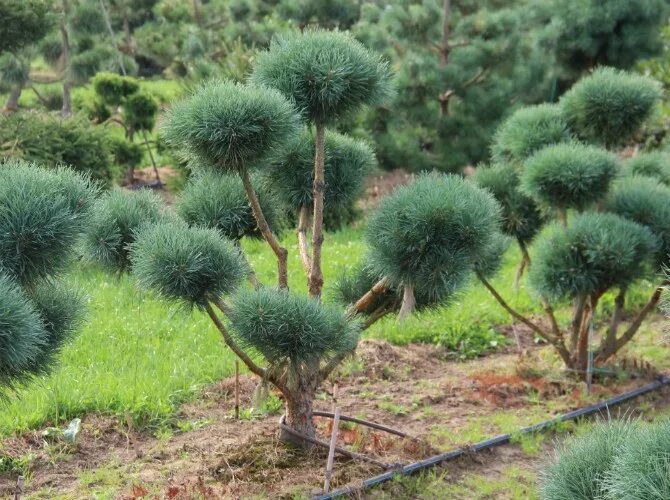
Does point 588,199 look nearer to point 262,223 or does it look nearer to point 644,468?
point 262,223

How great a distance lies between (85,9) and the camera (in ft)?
40.5

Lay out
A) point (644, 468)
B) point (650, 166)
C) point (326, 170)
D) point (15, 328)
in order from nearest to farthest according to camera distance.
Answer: point (644, 468), point (15, 328), point (326, 170), point (650, 166)

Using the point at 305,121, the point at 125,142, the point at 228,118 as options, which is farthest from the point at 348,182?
the point at 125,142

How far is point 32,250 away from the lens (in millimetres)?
2795

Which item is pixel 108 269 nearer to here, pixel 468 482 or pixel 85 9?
pixel 468 482

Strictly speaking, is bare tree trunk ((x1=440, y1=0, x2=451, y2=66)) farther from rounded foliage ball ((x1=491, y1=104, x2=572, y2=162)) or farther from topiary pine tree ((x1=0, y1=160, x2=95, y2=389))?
topiary pine tree ((x1=0, y1=160, x2=95, y2=389))

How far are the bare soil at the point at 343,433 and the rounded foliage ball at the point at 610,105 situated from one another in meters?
1.37

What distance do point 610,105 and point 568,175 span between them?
0.62m

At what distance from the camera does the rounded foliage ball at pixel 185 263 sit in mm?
3252

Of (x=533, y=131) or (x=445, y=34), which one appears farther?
(x=445, y=34)

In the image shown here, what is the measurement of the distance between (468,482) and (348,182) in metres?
1.40

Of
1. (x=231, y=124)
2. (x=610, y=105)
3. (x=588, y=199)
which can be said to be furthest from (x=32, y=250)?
(x=610, y=105)

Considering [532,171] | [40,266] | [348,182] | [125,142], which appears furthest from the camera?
[125,142]

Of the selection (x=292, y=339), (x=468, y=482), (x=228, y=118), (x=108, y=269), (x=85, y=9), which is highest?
(x=85, y=9)
